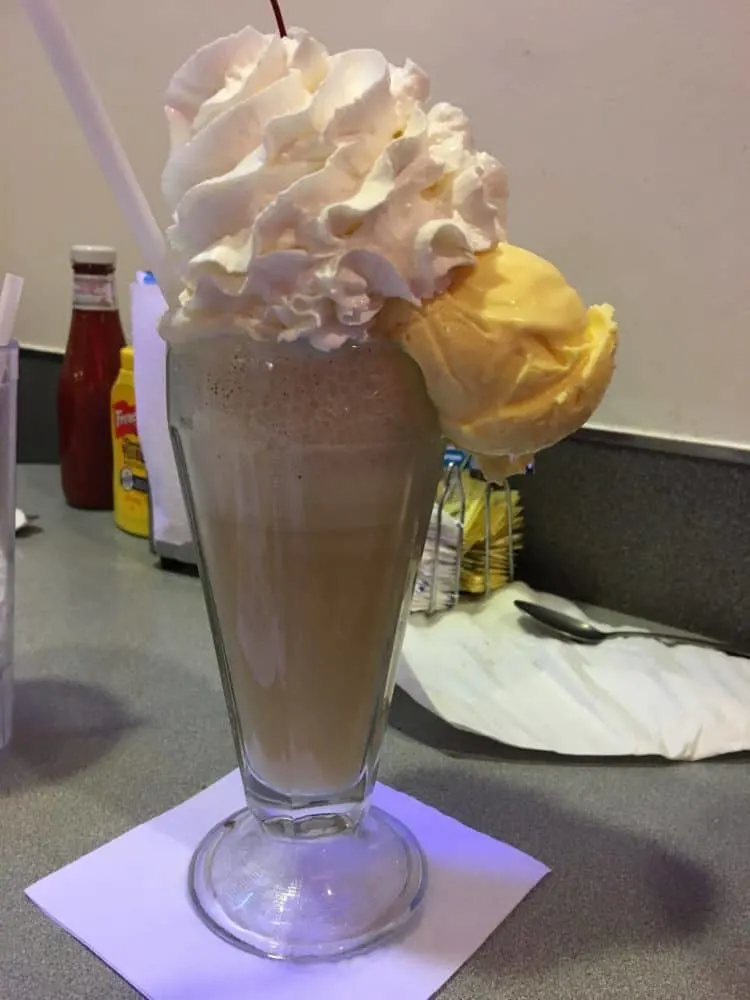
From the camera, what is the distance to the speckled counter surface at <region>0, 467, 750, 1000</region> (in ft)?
1.34

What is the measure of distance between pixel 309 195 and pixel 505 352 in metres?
0.10

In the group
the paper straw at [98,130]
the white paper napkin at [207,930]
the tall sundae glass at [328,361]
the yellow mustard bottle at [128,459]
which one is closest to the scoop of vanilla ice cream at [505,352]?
the tall sundae glass at [328,361]

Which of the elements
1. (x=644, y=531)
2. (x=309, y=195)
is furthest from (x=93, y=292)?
(x=309, y=195)

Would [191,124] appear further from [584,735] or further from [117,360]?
[117,360]

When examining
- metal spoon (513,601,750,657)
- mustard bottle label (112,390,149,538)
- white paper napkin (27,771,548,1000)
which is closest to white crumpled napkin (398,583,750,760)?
metal spoon (513,601,750,657)

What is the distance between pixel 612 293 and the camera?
823 mm

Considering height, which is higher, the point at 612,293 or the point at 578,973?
the point at 612,293

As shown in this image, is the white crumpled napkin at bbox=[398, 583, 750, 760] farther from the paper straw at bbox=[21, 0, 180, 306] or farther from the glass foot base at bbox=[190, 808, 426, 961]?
the paper straw at bbox=[21, 0, 180, 306]

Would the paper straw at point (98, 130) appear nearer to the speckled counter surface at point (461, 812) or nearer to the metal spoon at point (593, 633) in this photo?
the speckled counter surface at point (461, 812)

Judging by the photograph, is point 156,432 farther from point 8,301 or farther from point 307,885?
point 307,885

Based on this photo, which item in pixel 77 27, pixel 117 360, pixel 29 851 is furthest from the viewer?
A: pixel 77 27

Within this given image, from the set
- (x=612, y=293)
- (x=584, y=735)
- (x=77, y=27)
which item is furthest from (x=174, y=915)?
(x=77, y=27)

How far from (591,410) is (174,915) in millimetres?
310

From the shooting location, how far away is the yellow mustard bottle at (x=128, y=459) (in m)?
1.02
